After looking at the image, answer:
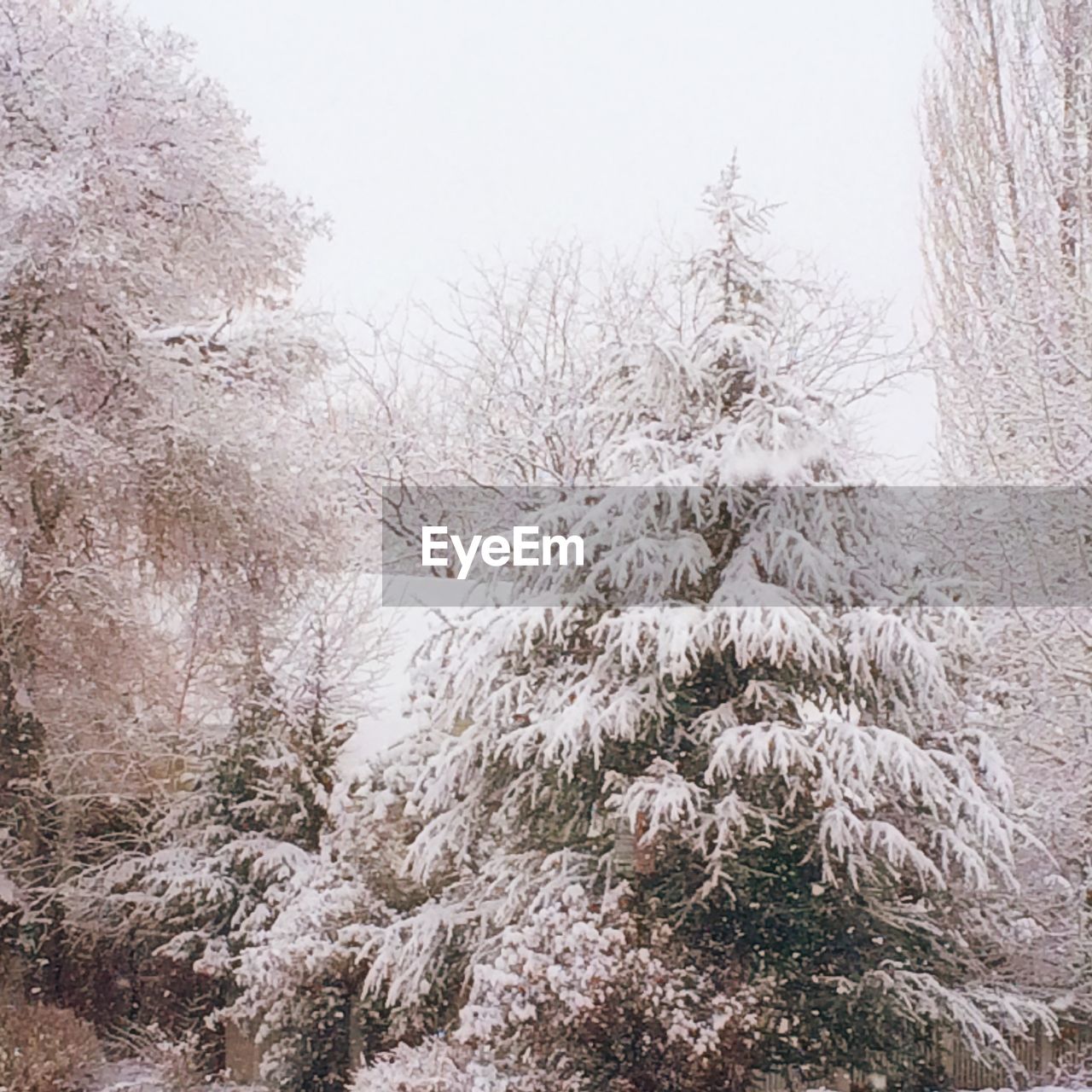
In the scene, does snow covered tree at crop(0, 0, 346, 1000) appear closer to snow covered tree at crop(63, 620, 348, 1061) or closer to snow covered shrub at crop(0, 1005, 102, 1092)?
snow covered tree at crop(63, 620, 348, 1061)

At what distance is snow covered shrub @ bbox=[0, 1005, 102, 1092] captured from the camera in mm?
3543

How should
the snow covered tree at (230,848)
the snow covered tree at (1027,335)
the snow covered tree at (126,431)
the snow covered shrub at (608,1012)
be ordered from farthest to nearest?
1. the snow covered tree at (126,431)
2. the snow covered tree at (230,848)
3. the snow covered tree at (1027,335)
4. the snow covered shrub at (608,1012)

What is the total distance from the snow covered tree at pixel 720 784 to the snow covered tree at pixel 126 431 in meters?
0.91

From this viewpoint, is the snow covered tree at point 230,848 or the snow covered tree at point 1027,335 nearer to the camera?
the snow covered tree at point 1027,335

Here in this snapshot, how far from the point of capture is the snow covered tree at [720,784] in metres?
3.27

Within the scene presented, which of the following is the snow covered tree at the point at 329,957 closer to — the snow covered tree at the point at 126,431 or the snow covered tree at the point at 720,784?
the snow covered tree at the point at 720,784

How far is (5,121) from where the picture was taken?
3748mm

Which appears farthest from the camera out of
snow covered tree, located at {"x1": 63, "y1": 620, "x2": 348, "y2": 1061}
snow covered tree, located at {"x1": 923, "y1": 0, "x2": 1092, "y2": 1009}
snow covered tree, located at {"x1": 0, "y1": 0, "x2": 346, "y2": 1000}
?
snow covered tree, located at {"x1": 0, "y1": 0, "x2": 346, "y2": 1000}

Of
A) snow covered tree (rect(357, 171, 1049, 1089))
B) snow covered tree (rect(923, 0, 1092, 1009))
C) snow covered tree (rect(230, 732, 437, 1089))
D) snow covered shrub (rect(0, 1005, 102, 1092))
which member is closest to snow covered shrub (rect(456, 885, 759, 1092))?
snow covered tree (rect(357, 171, 1049, 1089))

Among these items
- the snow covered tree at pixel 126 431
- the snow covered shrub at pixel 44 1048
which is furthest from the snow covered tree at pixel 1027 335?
the snow covered shrub at pixel 44 1048

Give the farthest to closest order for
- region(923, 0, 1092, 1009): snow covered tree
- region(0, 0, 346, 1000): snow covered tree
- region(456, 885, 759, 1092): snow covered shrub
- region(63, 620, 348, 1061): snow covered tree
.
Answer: region(0, 0, 346, 1000): snow covered tree → region(63, 620, 348, 1061): snow covered tree → region(923, 0, 1092, 1009): snow covered tree → region(456, 885, 759, 1092): snow covered shrub

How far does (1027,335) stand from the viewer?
3682 mm

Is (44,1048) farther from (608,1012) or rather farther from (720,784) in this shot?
(720,784)

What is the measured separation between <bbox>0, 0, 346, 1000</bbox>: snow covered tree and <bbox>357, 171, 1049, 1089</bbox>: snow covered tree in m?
0.91
